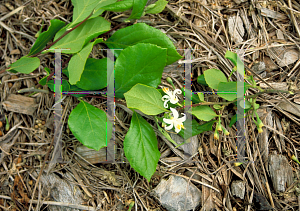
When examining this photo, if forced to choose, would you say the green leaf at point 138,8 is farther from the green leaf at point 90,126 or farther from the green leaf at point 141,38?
the green leaf at point 90,126

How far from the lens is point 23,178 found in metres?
1.43

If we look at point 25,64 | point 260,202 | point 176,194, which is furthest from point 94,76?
point 260,202

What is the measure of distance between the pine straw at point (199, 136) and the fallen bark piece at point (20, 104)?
4cm

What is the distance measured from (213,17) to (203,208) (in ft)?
3.99

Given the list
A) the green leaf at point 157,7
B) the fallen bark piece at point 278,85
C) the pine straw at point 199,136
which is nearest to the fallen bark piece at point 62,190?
the pine straw at point 199,136

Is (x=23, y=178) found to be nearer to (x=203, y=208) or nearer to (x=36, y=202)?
(x=36, y=202)

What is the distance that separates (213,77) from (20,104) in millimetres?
1241

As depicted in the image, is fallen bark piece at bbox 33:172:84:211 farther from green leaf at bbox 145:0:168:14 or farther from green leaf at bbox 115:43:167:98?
green leaf at bbox 145:0:168:14

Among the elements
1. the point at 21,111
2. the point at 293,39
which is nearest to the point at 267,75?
the point at 293,39

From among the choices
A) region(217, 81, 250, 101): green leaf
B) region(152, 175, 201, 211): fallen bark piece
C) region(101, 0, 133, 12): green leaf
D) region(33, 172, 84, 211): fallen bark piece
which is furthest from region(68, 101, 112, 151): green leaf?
region(217, 81, 250, 101): green leaf

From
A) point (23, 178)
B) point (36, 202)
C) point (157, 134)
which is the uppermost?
point (157, 134)

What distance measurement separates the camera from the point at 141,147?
127 cm

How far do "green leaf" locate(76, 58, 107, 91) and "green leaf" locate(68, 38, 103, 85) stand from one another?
0.48 feet

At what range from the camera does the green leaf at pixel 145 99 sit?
1161mm
